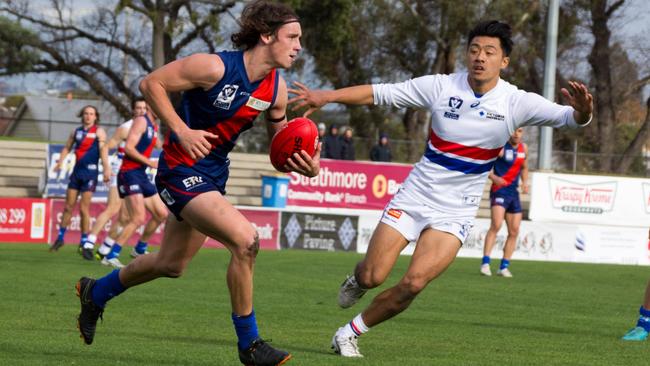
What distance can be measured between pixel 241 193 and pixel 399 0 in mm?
17995

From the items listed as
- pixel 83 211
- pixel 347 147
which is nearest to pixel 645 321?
pixel 83 211

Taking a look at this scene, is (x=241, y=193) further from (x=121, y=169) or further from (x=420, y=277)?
(x=420, y=277)

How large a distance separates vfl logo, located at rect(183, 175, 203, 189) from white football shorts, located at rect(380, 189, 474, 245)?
165 cm

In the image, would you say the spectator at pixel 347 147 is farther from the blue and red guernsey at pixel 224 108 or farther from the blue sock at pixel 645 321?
the blue and red guernsey at pixel 224 108

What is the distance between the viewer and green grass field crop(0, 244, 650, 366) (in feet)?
24.4

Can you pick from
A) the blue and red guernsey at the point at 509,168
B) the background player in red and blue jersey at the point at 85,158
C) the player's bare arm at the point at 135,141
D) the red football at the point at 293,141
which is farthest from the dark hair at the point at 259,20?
the background player in red and blue jersey at the point at 85,158

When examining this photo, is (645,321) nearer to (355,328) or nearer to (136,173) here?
(355,328)

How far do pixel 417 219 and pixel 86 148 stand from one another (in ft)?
35.2

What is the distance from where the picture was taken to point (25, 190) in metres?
25.2

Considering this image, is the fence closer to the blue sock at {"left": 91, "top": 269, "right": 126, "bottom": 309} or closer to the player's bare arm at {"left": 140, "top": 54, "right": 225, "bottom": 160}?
the blue sock at {"left": 91, "top": 269, "right": 126, "bottom": 309}

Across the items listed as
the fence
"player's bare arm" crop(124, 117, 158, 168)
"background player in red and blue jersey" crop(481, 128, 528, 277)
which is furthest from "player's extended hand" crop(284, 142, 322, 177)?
the fence

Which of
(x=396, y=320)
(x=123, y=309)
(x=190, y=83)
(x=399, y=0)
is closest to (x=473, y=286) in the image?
(x=396, y=320)

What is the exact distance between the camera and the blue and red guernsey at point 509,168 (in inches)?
670

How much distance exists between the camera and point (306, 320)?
32.4ft
